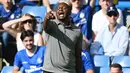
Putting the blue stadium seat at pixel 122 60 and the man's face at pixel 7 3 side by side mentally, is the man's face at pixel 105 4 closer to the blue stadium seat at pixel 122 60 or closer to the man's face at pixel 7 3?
the blue stadium seat at pixel 122 60

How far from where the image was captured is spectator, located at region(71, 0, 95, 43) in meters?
7.23

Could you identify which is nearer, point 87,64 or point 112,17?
point 87,64

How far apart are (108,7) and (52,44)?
9.31 ft

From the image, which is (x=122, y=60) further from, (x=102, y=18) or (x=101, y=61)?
(x=102, y=18)

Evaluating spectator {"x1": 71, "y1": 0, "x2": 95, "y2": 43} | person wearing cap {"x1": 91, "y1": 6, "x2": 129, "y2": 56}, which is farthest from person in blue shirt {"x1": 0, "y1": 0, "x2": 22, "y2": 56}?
person wearing cap {"x1": 91, "y1": 6, "x2": 129, "y2": 56}

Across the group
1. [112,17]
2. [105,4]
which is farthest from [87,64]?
[105,4]

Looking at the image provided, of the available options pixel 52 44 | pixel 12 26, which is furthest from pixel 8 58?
pixel 52 44

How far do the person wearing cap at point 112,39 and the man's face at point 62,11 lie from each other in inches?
86.1

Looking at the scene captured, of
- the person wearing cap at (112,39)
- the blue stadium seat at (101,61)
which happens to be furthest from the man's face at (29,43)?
the person wearing cap at (112,39)

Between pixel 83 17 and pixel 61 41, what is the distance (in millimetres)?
2745

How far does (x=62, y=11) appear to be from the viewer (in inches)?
176

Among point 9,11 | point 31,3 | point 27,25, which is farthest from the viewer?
point 31,3

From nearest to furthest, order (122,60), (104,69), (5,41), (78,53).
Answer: (78,53) < (104,69) < (122,60) < (5,41)

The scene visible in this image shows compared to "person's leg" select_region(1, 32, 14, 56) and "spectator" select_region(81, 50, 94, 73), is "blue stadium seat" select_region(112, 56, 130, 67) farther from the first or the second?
"person's leg" select_region(1, 32, 14, 56)
